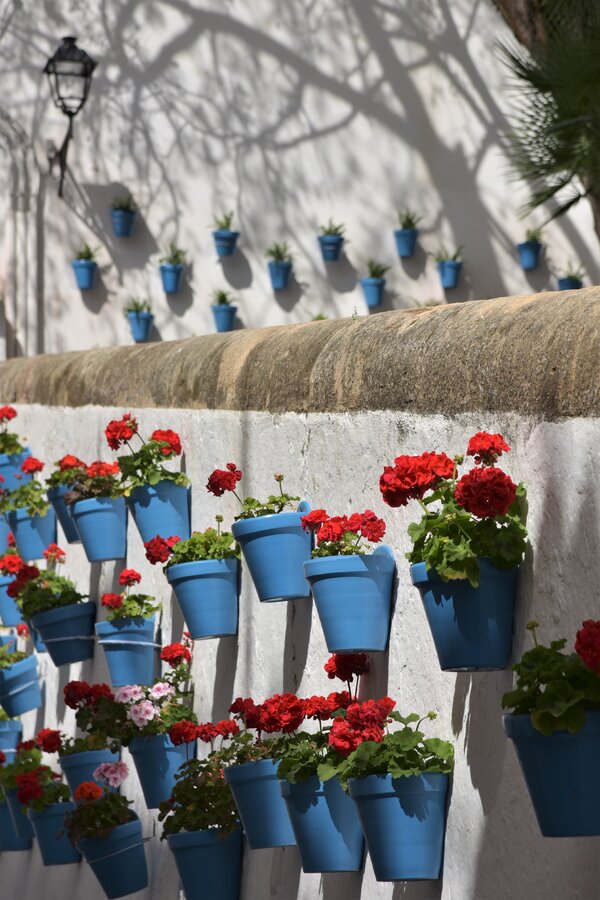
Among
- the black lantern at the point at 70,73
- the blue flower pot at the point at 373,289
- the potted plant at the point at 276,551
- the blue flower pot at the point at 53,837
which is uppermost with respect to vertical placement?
the black lantern at the point at 70,73

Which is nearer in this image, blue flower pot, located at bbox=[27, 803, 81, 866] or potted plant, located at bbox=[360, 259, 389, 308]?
blue flower pot, located at bbox=[27, 803, 81, 866]

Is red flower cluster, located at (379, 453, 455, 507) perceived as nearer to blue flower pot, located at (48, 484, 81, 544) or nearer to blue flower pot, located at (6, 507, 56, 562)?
blue flower pot, located at (48, 484, 81, 544)

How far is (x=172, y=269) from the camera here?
11.6 m

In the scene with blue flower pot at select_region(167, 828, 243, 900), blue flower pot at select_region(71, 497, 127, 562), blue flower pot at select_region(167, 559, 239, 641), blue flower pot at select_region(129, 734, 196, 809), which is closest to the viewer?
blue flower pot at select_region(167, 828, 243, 900)

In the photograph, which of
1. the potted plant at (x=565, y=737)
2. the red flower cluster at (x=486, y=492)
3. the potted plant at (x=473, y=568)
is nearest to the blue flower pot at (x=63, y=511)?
the potted plant at (x=473, y=568)

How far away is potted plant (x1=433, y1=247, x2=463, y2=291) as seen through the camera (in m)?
12.0

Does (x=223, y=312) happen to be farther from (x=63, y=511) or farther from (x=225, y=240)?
(x=63, y=511)

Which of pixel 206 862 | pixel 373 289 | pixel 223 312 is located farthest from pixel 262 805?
pixel 373 289

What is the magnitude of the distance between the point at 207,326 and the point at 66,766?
749 centimetres

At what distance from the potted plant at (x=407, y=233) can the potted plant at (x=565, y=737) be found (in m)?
10.2

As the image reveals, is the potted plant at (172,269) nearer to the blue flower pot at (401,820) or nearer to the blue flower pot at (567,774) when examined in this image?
the blue flower pot at (401,820)

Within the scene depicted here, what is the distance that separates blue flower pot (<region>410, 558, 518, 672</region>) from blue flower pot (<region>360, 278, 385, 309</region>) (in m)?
9.62

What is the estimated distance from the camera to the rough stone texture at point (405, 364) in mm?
2402

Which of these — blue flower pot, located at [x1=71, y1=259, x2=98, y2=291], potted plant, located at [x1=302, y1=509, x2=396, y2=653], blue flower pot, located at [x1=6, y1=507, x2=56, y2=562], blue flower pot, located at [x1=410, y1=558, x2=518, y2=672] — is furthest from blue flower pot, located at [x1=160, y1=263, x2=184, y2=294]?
blue flower pot, located at [x1=410, y1=558, x2=518, y2=672]
